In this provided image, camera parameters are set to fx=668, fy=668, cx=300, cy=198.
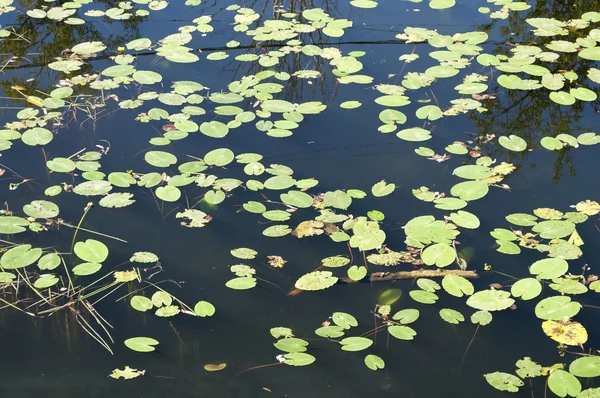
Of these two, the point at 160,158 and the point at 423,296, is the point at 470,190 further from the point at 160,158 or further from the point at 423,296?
the point at 160,158

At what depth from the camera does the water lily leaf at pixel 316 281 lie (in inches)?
90.5

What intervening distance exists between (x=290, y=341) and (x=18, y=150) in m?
1.71

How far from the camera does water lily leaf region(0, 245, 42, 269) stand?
2416 millimetres

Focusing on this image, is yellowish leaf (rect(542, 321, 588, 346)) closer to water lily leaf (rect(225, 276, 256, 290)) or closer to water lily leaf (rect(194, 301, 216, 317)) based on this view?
water lily leaf (rect(225, 276, 256, 290))

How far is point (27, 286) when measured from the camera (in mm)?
2348

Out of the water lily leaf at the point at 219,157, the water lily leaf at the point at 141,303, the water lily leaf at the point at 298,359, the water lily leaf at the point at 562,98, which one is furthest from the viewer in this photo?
the water lily leaf at the point at 562,98

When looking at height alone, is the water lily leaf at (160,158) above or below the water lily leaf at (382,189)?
above

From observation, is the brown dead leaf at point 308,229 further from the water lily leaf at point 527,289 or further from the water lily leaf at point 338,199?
the water lily leaf at point 527,289

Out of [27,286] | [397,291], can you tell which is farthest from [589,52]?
[27,286]

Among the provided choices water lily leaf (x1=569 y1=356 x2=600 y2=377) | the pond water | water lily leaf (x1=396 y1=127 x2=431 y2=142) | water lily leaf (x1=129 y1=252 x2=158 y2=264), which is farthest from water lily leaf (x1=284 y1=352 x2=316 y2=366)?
water lily leaf (x1=396 y1=127 x2=431 y2=142)

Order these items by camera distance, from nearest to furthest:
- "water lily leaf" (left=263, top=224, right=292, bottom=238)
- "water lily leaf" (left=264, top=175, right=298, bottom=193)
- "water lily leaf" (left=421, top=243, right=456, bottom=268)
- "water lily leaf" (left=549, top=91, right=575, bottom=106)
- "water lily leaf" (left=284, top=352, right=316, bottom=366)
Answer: "water lily leaf" (left=284, top=352, right=316, bottom=366), "water lily leaf" (left=421, top=243, right=456, bottom=268), "water lily leaf" (left=263, top=224, right=292, bottom=238), "water lily leaf" (left=264, top=175, right=298, bottom=193), "water lily leaf" (left=549, top=91, right=575, bottom=106)

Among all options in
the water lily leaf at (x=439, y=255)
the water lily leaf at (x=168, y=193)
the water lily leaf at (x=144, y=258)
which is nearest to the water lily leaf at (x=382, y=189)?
the water lily leaf at (x=439, y=255)

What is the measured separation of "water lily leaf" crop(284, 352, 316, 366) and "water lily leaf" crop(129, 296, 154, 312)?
52 cm

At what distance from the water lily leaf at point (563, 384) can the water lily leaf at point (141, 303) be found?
1.29 meters
